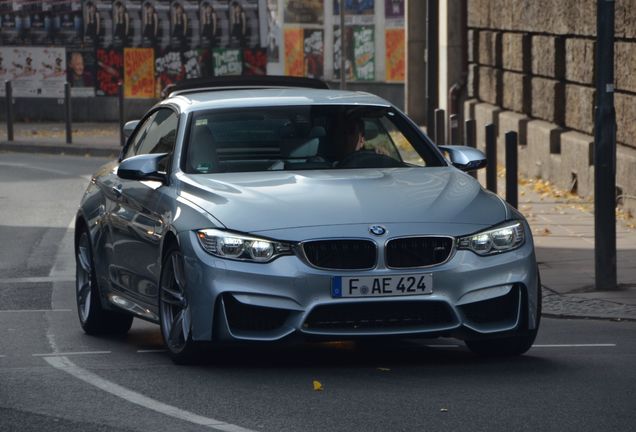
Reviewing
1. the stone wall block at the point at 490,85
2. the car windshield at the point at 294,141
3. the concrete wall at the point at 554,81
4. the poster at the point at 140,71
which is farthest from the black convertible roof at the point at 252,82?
the poster at the point at 140,71

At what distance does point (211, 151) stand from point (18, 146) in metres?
22.2

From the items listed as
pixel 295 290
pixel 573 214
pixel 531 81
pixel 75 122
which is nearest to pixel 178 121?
pixel 295 290

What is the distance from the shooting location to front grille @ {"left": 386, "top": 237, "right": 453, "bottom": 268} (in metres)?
7.78

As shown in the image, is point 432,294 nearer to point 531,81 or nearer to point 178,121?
point 178,121

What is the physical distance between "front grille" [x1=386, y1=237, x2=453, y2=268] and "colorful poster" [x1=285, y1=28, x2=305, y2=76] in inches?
1051

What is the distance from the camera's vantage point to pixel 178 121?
9.20 metres

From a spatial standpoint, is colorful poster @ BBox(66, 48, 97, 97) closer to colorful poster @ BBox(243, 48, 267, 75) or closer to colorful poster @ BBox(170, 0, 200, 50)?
colorful poster @ BBox(170, 0, 200, 50)

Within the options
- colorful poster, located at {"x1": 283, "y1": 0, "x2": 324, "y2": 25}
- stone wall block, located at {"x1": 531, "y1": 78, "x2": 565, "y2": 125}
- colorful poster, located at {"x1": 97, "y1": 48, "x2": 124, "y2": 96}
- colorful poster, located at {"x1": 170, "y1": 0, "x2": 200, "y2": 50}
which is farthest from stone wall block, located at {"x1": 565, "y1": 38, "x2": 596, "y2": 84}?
colorful poster, located at {"x1": 97, "y1": 48, "x2": 124, "y2": 96}

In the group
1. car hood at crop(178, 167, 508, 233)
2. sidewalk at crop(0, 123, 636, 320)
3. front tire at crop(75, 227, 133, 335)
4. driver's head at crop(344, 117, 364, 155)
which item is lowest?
sidewalk at crop(0, 123, 636, 320)

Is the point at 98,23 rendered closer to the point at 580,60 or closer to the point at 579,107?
the point at 579,107

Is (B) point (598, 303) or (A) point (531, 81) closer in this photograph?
(B) point (598, 303)

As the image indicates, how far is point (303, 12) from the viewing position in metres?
34.5

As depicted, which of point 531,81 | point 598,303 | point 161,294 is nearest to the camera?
point 161,294

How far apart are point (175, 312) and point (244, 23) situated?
2729 centimetres
